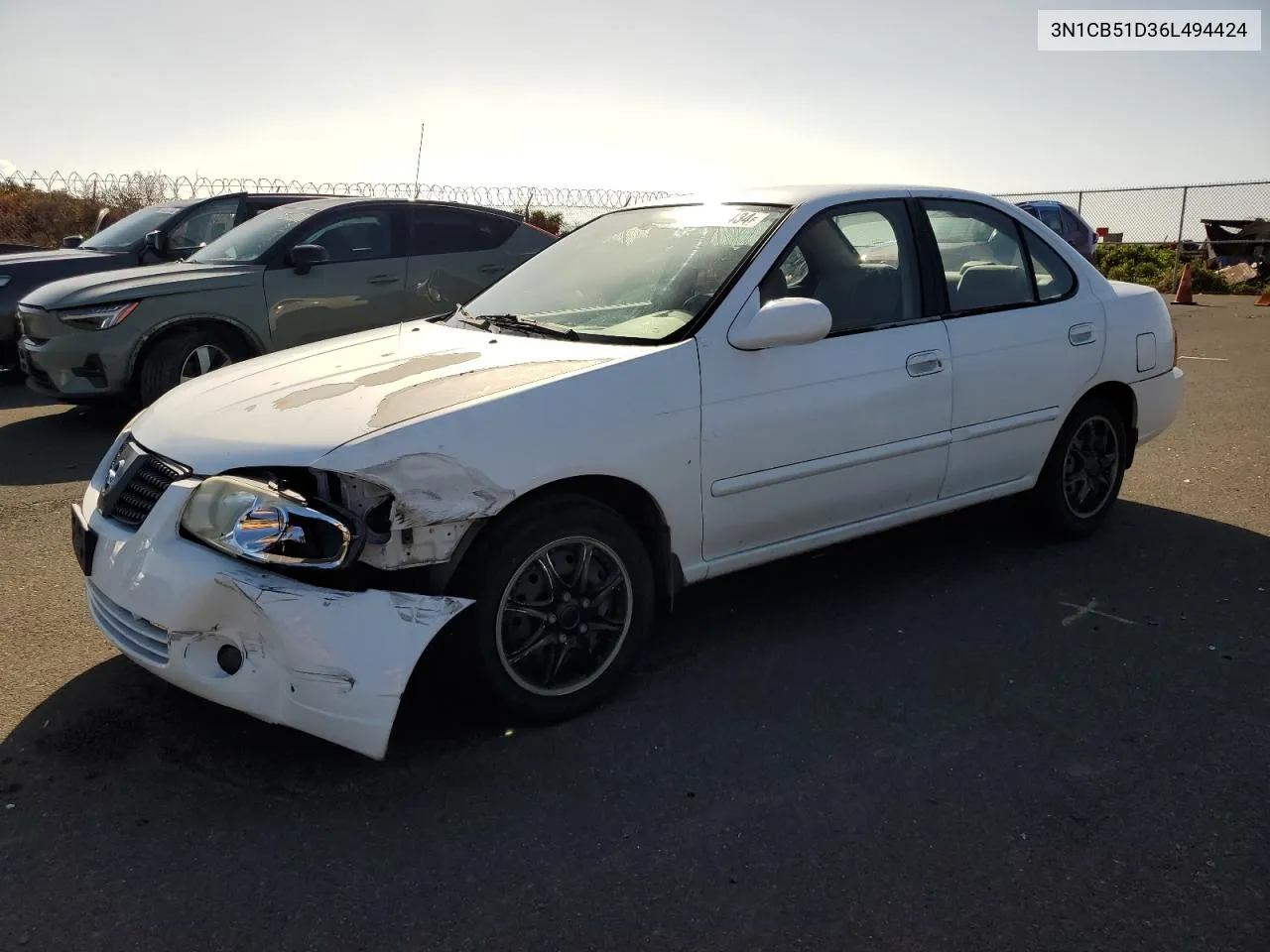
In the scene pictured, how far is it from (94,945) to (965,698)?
259cm

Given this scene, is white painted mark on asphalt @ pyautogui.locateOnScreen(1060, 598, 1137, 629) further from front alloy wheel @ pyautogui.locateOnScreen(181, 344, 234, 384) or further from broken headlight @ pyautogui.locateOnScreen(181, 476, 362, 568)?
front alloy wheel @ pyautogui.locateOnScreen(181, 344, 234, 384)

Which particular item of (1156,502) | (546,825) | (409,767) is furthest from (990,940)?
(1156,502)

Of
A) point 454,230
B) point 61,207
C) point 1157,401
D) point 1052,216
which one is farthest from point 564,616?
point 61,207

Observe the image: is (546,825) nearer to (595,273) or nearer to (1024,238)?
(595,273)

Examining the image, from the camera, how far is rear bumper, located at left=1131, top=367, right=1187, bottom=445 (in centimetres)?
526

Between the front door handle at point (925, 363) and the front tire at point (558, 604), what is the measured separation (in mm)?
1370

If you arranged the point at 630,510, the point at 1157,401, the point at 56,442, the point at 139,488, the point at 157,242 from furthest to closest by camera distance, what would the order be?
1. the point at 157,242
2. the point at 56,442
3. the point at 1157,401
4. the point at 630,510
5. the point at 139,488

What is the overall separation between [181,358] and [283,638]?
5.34 metres

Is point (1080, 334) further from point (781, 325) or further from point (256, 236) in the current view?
point (256, 236)

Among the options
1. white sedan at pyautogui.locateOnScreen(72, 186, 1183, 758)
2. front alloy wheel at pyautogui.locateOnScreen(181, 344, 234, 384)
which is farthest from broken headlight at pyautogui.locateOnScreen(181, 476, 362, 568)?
front alloy wheel at pyautogui.locateOnScreen(181, 344, 234, 384)

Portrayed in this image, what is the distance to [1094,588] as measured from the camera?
182 inches

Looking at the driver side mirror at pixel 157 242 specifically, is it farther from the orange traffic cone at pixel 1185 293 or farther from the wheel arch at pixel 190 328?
the orange traffic cone at pixel 1185 293

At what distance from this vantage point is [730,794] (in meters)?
3.00

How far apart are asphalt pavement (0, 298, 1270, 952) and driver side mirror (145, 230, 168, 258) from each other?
222 inches
